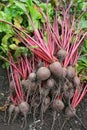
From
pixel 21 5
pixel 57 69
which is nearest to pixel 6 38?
pixel 21 5

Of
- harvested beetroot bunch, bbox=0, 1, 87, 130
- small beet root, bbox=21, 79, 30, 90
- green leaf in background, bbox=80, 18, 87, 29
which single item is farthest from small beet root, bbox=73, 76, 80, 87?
green leaf in background, bbox=80, 18, 87, 29

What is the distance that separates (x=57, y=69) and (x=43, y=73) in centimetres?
11

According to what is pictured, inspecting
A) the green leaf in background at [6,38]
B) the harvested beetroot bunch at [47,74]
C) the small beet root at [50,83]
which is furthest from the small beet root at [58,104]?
the green leaf in background at [6,38]

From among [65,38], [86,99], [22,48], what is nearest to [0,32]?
[22,48]

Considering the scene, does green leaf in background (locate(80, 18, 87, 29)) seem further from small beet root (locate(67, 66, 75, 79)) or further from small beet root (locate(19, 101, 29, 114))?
small beet root (locate(19, 101, 29, 114))

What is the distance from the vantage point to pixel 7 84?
8.80ft

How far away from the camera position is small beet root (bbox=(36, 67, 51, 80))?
2.38 meters

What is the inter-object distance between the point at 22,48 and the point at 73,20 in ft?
1.98

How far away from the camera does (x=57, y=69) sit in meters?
2.37

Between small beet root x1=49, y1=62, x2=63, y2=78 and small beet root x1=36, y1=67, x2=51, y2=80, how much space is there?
39mm

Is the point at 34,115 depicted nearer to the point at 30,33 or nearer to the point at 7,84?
the point at 7,84

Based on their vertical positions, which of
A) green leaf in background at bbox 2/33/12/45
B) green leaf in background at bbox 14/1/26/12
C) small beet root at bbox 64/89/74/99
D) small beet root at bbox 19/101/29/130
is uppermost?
green leaf in background at bbox 14/1/26/12

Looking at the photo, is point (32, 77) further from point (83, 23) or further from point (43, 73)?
point (83, 23)

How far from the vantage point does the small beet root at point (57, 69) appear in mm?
2371
